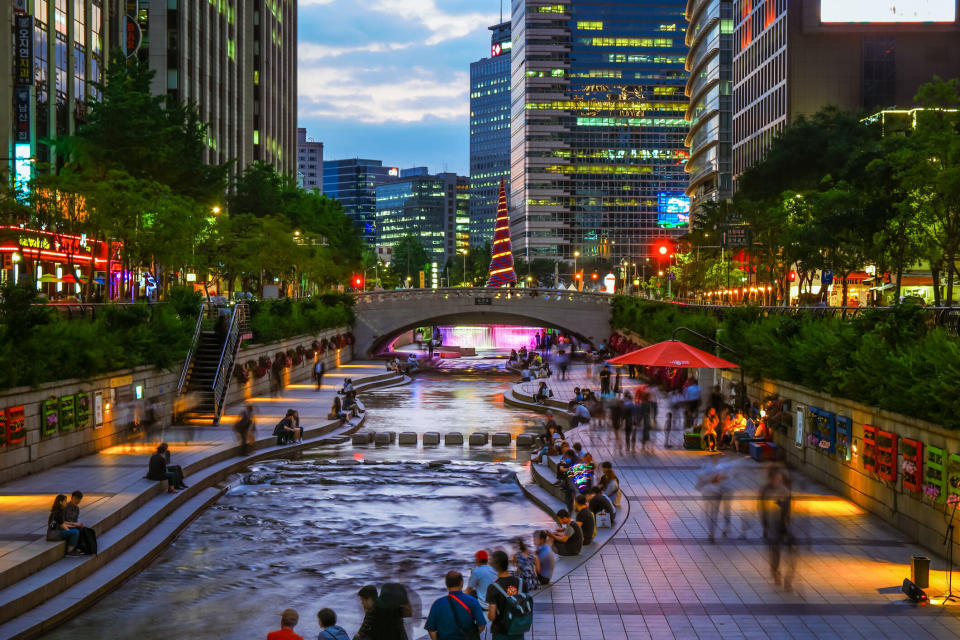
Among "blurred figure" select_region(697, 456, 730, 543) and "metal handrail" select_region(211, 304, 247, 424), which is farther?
"metal handrail" select_region(211, 304, 247, 424)

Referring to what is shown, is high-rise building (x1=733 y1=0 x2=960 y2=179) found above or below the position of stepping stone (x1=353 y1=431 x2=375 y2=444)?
above

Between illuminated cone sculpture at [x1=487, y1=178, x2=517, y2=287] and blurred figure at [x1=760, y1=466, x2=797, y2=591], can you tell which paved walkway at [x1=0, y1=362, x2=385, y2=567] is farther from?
illuminated cone sculpture at [x1=487, y1=178, x2=517, y2=287]

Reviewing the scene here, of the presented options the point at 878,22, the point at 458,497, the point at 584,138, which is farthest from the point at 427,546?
the point at 584,138

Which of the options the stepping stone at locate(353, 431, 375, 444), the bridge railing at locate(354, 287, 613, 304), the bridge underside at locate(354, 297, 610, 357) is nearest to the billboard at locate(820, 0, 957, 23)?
the bridge railing at locate(354, 287, 613, 304)

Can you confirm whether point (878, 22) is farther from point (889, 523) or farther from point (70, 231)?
point (889, 523)

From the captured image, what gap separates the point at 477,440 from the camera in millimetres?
34375

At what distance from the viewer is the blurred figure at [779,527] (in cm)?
1608

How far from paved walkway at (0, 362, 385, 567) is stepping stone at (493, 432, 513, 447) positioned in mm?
7391

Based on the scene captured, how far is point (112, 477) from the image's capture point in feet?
77.9

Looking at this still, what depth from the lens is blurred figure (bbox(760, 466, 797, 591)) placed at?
1608 centimetres

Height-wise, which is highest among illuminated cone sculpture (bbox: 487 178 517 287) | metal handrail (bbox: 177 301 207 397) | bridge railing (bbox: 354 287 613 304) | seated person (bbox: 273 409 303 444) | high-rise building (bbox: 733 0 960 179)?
high-rise building (bbox: 733 0 960 179)

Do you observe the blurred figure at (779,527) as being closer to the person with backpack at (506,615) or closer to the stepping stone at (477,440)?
the person with backpack at (506,615)

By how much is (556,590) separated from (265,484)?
45.4 ft

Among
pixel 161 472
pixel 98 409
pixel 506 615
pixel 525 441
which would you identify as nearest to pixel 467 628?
pixel 506 615
